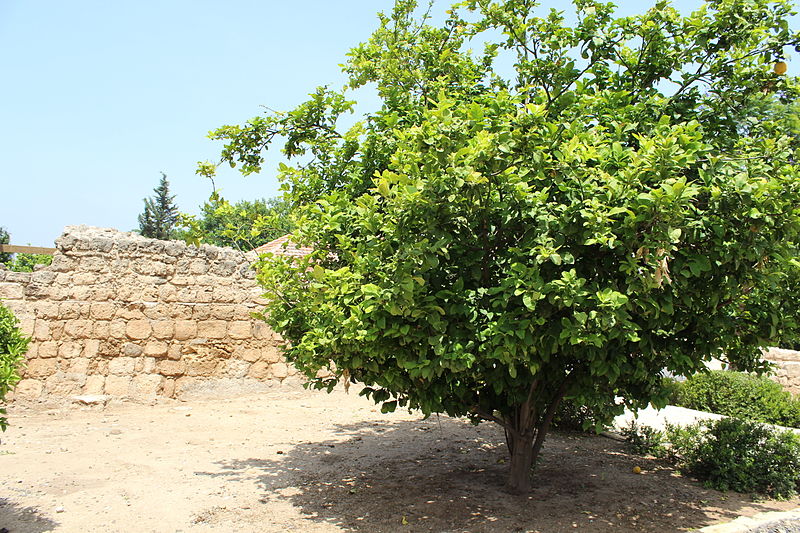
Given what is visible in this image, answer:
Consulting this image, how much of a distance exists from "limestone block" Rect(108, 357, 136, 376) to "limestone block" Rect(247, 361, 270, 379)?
1.74 meters

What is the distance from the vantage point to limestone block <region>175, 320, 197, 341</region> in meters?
8.94

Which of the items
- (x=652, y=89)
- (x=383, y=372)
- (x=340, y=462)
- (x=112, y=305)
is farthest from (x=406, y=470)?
(x=112, y=305)

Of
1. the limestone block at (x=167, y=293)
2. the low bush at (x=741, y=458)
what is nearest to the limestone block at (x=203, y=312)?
the limestone block at (x=167, y=293)

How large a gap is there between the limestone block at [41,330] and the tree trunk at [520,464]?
253 inches

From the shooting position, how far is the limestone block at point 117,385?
851 centimetres

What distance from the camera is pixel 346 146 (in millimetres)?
5285

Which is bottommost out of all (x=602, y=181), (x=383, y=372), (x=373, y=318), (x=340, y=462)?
(x=340, y=462)

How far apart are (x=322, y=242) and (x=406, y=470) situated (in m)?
2.80

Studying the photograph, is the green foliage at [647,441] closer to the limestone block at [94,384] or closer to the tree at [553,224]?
the tree at [553,224]

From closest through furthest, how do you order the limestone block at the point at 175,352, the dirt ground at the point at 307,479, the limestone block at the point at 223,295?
1. the dirt ground at the point at 307,479
2. the limestone block at the point at 175,352
3. the limestone block at the point at 223,295

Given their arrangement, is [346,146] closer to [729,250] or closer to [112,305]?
[729,250]

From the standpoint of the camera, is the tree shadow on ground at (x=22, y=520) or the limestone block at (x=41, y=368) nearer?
the tree shadow on ground at (x=22, y=520)

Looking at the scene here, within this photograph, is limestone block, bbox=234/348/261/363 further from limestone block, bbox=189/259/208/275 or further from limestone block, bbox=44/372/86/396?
limestone block, bbox=44/372/86/396

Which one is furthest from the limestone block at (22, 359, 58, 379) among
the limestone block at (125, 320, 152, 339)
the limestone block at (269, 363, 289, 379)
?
the limestone block at (269, 363, 289, 379)
